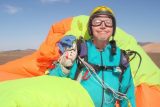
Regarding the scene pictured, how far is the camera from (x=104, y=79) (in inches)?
118

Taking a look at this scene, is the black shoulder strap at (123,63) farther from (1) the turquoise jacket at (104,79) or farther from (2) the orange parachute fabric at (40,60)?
(2) the orange parachute fabric at (40,60)

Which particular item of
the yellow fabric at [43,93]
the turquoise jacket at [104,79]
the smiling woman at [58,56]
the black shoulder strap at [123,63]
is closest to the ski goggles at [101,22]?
the turquoise jacket at [104,79]

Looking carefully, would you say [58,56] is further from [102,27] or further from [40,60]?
[102,27]

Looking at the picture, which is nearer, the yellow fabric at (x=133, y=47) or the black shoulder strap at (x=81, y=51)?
the black shoulder strap at (x=81, y=51)

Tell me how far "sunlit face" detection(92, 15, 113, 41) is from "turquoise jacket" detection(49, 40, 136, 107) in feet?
0.44

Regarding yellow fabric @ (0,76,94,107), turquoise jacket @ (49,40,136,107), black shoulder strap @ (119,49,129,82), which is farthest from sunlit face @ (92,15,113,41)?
yellow fabric @ (0,76,94,107)

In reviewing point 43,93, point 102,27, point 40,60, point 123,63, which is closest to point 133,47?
point 40,60

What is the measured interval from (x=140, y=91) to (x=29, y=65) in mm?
1361

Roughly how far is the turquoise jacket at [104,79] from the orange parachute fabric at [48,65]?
72cm

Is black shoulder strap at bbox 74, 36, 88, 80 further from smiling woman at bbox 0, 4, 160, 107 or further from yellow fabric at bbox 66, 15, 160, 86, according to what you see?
yellow fabric at bbox 66, 15, 160, 86

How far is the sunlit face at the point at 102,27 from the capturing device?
9.84 feet

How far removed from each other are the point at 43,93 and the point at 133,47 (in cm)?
246

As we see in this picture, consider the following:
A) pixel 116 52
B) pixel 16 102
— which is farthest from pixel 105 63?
pixel 16 102

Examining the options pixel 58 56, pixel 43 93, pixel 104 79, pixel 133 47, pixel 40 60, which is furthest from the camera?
pixel 133 47
